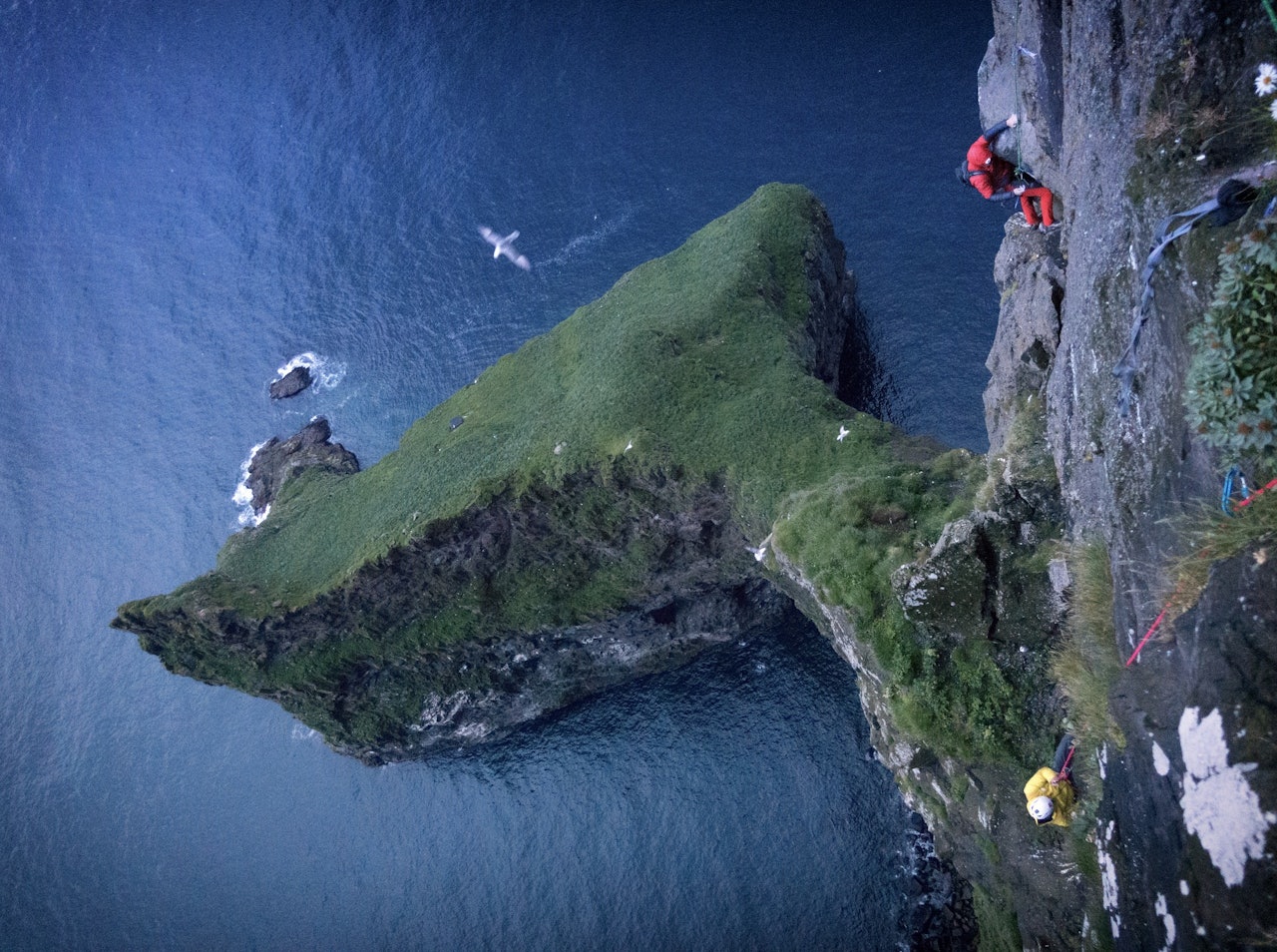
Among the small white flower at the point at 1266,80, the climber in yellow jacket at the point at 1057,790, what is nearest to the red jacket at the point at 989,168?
the small white flower at the point at 1266,80

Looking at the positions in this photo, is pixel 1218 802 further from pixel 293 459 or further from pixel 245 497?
pixel 245 497

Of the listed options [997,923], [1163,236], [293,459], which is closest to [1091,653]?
[1163,236]

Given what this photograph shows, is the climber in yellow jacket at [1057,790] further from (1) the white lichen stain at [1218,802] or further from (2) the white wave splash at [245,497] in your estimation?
(2) the white wave splash at [245,497]

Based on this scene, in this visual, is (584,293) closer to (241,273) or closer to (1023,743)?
(241,273)

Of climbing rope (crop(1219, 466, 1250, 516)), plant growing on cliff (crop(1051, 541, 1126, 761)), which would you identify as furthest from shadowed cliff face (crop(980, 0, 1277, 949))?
plant growing on cliff (crop(1051, 541, 1126, 761))

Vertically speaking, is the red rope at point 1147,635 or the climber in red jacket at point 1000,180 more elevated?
the climber in red jacket at point 1000,180

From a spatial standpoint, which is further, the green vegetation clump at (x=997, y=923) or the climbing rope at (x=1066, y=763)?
the green vegetation clump at (x=997, y=923)

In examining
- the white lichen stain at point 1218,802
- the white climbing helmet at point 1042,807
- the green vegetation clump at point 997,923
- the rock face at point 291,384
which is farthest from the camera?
the rock face at point 291,384

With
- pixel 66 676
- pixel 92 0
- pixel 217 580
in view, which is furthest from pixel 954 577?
pixel 92 0
